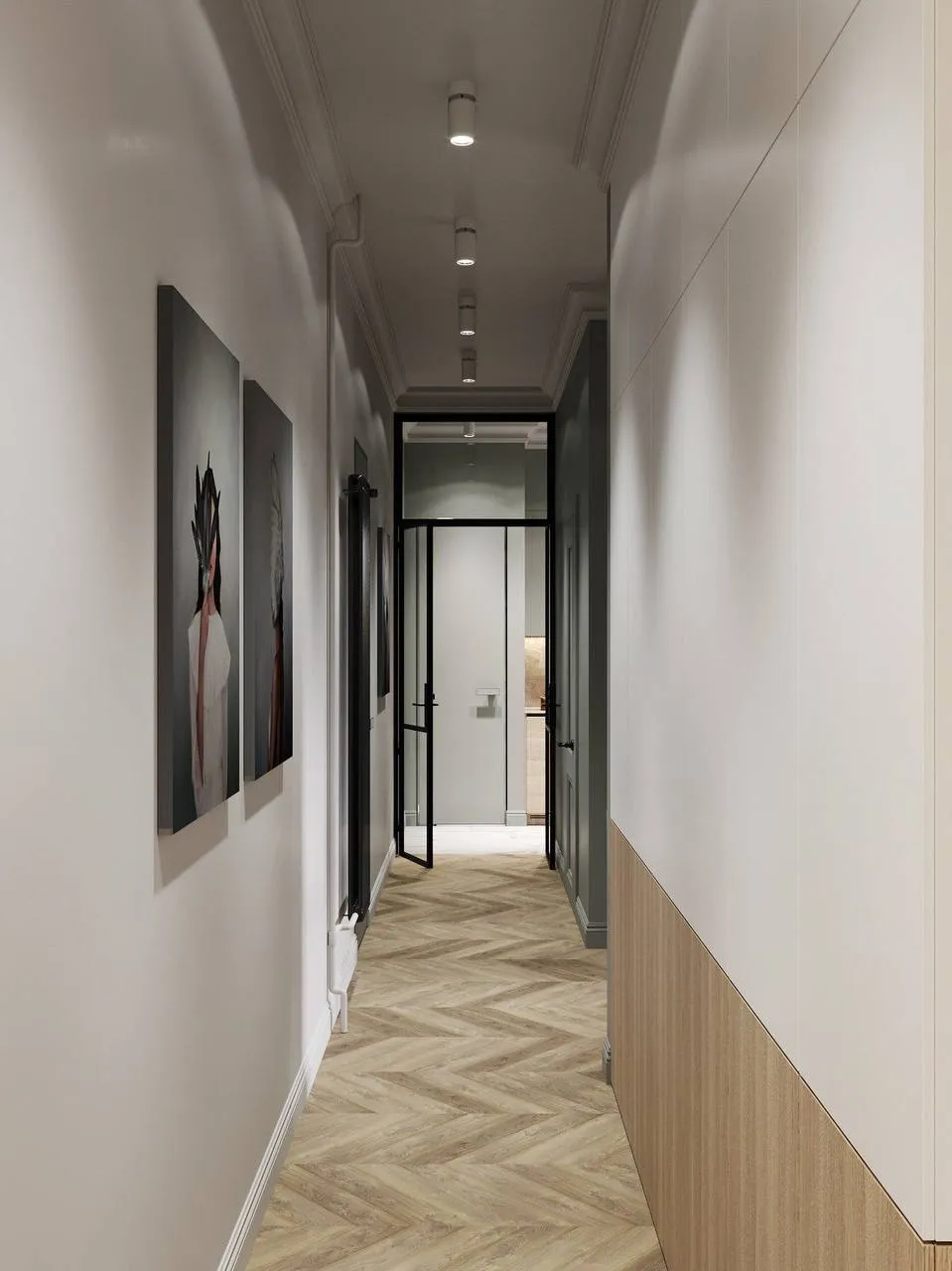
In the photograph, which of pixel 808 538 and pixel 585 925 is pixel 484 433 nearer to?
pixel 585 925

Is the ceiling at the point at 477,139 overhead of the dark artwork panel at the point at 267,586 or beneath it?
overhead

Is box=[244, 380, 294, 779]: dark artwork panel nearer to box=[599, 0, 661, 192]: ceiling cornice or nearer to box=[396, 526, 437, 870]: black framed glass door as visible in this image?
box=[599, 0, 661, 192]: ceiling cornice

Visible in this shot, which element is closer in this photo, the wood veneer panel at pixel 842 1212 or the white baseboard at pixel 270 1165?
the wood veneer panel at pixel 842 1212

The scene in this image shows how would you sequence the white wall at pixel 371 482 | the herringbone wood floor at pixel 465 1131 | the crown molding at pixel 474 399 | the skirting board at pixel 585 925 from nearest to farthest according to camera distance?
1. the herringbone wood floor at pixel 465 1131
2. the white wall at pixel 371 482
3. the skirting board at pixel 585 925
4. the crown molding at pixel 474 399

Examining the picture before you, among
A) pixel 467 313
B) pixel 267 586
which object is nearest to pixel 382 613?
pixel 467 313

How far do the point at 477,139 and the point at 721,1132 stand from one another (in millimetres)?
2891

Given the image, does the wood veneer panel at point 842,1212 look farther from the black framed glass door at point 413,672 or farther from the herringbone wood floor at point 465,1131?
the black framed glass door at point 413,672

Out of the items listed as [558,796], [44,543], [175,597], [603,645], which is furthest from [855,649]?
[558,796]

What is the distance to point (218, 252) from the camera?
233cm

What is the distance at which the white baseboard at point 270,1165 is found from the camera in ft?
8.03

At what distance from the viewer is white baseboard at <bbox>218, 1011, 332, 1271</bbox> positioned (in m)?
2.45

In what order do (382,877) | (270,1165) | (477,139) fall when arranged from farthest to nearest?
1. (382,877)
2. (477,139)
3. (270,1165)

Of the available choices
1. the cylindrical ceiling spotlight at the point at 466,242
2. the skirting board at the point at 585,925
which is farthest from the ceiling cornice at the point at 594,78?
the skirting board at the point at 585,925

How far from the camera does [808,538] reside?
140 cm
